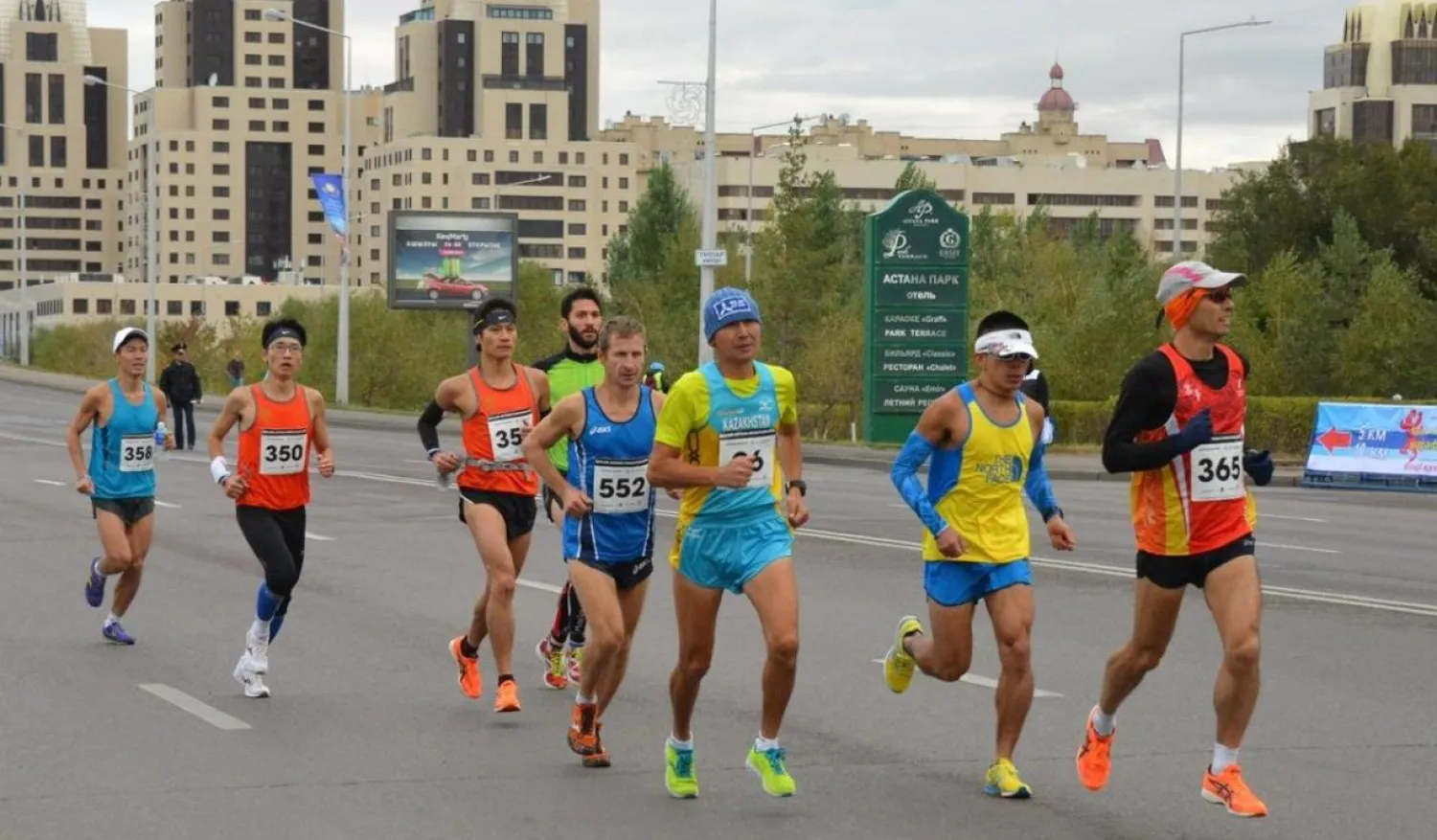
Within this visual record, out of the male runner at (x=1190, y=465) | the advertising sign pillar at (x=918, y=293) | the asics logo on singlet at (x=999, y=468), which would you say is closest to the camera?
the male runner at (x=1190, y=465)

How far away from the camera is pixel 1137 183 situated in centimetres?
19425

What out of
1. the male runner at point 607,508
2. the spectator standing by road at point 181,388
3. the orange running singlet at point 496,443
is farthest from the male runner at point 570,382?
the spectator standing by road at point 181,388

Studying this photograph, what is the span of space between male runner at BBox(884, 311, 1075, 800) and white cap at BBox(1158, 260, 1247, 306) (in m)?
0.53

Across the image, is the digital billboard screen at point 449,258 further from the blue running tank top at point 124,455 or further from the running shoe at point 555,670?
the running shoe at point 555,670

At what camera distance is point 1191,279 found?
862cm

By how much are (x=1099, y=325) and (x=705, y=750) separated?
128 feet

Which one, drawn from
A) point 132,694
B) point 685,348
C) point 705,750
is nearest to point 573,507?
point 705,750

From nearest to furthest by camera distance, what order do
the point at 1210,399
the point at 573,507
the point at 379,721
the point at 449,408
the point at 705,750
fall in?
the point at 1210,399 → the point at 573,507 → the point at 705,750 → the point at 379,721 → the point at 449,408

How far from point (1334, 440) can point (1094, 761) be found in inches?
1042

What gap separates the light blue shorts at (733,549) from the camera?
28.9 ft

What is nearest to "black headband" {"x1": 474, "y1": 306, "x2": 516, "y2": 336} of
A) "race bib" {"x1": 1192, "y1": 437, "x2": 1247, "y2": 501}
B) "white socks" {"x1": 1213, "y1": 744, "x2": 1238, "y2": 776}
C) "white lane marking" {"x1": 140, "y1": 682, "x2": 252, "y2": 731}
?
"white lane marking" {"x1": 140, "y1": 682, "x2": 252, "y2": 731}

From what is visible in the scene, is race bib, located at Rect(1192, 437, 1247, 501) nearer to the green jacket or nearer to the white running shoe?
the green jacket

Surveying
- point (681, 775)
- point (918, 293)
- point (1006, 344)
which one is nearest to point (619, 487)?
point (681, 775)

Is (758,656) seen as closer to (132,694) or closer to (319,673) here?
(319,673)
